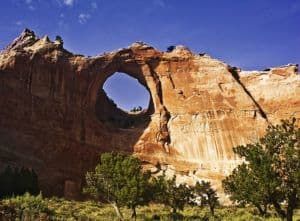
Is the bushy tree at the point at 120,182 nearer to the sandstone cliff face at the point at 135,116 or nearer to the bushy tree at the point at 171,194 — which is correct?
the bushy tree at the point at 171,194

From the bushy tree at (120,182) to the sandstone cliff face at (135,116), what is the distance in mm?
27837

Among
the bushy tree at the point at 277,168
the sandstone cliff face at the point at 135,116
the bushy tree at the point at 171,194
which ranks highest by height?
the sandstone cliff face at the point at 135,116

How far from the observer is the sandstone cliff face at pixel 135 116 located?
6562cm

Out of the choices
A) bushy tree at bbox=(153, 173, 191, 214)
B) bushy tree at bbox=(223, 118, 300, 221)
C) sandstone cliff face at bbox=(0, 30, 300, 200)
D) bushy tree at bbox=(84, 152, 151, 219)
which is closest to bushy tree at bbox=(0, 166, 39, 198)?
sandstone cliff face at bbox=(0, 30, 300, 200)

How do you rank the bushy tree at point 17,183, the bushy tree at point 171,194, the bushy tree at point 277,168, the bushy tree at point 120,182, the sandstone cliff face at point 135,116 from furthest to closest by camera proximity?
1. the sandstone cliff face at point 135,116
2. the bushy tree at point 17,183
3. the bushy tree at point 171,194
4. the bushy tree at point 120,182
5. the bushy tree at point 277,168

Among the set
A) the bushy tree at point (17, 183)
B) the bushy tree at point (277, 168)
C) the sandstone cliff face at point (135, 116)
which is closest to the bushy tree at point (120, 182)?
the bushy tree at point (277, 168)

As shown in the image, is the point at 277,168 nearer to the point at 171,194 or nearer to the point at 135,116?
the point at 171,194

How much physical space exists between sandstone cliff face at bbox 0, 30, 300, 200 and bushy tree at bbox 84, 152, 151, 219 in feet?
91.3

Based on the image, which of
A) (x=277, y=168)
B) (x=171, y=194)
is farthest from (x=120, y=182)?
(x=277, y=168)

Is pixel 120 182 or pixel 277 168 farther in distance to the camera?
pixel 120 182

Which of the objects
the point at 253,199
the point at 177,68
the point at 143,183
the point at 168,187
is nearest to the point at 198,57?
the point at 177,68

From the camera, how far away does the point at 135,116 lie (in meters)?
81.4

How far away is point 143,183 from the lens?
1438 inches

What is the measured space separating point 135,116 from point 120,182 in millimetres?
45933
